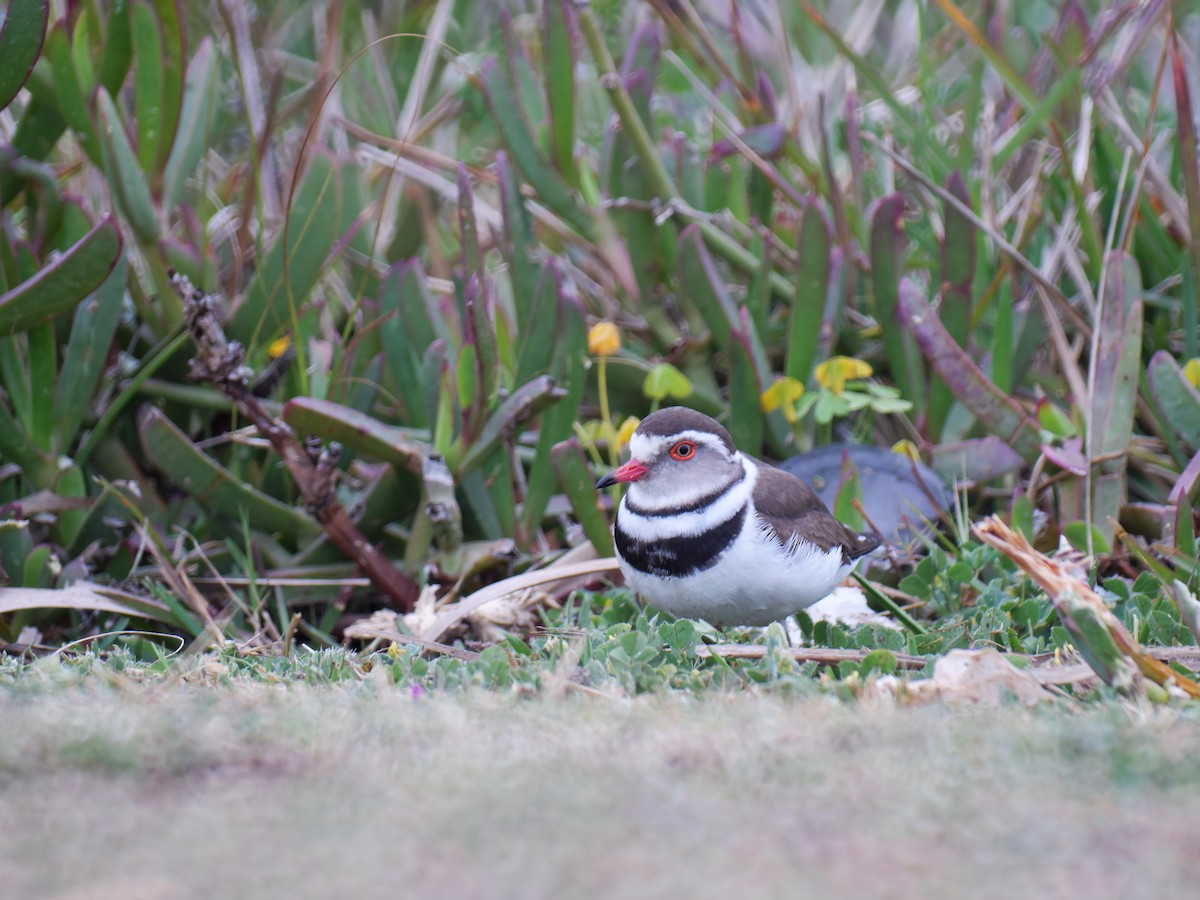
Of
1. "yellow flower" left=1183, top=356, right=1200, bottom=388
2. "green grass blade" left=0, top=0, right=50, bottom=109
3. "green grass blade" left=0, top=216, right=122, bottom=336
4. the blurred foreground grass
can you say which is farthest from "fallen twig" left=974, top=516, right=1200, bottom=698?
"green grass blade" left=0, top=0, right=50, bottom=109

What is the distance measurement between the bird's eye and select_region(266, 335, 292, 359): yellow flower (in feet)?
5.60

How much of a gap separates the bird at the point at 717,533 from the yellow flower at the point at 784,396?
0.60 meters

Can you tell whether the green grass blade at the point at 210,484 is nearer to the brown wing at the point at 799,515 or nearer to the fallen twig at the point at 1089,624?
the brown wing at the point at 799,515

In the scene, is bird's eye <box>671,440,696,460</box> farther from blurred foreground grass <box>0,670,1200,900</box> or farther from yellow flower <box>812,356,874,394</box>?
blurred foreground grass <box>0,670,1200,900</box>

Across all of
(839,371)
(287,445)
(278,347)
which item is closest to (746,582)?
(839,371)

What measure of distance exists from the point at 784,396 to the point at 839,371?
0.78ft

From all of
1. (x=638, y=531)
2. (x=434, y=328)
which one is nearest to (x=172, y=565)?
(x=434, y=328)

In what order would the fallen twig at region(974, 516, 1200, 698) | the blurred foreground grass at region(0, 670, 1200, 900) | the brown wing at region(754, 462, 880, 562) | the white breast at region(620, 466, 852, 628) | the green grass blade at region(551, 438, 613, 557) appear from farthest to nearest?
the green grass blade at region(551, 438, 613, 557) → the brown wing at region(754, 462, 880, 562) → the white breast at region(620, 466, 852, 628) → the fallen twig at region(974, 516, 1200, 698) → the blurred foreground grass at region(0, 670, 1200, 900)

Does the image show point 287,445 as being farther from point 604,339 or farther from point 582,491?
point 604,339

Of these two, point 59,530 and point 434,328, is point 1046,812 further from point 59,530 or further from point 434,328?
point 59,530

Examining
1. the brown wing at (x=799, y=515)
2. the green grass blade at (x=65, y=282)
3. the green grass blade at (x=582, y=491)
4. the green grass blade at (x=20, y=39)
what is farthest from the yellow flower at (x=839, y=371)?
the green grass blade at (x=20, y=39)

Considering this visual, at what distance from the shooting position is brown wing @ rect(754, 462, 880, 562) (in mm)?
3908

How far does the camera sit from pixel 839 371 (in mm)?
4805

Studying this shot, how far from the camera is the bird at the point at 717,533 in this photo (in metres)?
3.70
